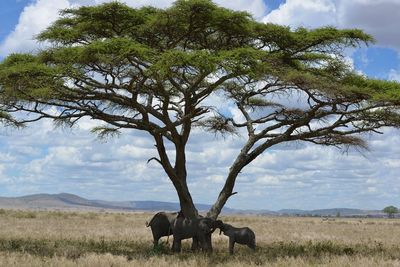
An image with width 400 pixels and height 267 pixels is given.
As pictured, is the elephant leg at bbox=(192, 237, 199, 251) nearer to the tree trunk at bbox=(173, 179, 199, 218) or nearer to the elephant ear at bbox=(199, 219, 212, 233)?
the elephant ear at bbox=(199, 219, 212, 233)

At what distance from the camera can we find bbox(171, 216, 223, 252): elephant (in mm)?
19922

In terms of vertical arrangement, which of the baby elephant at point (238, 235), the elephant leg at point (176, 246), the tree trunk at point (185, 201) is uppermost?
the tree trunk at point (185, 201)

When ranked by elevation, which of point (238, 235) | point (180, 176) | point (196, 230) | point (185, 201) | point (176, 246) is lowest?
point (176, 246)

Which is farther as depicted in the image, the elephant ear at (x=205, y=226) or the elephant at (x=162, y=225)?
the elephant at (x=162, y=225)

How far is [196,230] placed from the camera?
20047 mm

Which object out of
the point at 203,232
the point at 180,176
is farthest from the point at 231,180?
the point at 203,232

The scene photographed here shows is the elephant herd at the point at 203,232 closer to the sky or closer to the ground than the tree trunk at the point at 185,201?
closer to the ground

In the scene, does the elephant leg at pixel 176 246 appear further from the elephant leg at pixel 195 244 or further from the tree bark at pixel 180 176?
the tree bark at pixel 180 176

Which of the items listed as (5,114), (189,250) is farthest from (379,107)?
(5,114)

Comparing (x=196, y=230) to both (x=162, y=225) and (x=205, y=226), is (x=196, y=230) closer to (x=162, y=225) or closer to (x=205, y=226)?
(x=205, y=226)

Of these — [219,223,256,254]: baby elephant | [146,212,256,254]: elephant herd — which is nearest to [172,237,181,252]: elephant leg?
[146,212,256,254]: elephant herd

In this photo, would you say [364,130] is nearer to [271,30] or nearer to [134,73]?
[271,30]

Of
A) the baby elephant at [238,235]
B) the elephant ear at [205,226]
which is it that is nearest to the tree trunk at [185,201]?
the elephant ear at [205,226]

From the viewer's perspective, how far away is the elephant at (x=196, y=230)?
19922mm
